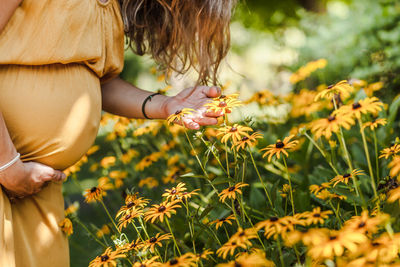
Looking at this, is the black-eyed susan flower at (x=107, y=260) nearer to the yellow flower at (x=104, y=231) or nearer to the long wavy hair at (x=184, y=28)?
the yellow flower at (x=104, y=231)

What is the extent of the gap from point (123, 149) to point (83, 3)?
1.42 metres

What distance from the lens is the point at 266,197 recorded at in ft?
6.69

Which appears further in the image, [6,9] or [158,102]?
[158,102]

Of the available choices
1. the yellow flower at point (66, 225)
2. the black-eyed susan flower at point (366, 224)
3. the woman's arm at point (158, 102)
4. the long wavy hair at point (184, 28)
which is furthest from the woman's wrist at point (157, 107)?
the black-eyed susan flower at point (366, 224)

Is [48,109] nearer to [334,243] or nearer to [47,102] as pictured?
[47,102]

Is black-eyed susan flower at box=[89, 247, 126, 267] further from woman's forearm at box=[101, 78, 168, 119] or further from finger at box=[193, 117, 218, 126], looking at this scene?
woman's forearm at box=[101, 78, 168, 119]

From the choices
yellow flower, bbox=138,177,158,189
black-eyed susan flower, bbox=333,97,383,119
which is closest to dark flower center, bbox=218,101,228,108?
black-eyed susan flower, bbox=333,97,383,119

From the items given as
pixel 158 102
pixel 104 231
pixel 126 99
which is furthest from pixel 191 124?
pixel 104 231

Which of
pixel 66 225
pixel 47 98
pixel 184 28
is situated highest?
pixel 184 28

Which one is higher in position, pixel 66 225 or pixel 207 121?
pixel 207 121

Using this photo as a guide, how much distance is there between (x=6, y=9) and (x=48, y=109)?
28 centimetres

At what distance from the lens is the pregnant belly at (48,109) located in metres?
1.17

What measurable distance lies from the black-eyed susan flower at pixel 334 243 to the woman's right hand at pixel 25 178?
775 mm

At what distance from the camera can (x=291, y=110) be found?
276 centimetres
